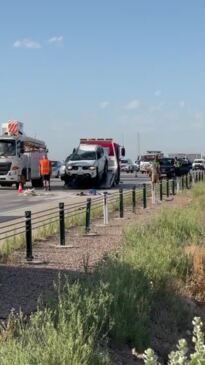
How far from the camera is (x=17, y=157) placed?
36125 mm

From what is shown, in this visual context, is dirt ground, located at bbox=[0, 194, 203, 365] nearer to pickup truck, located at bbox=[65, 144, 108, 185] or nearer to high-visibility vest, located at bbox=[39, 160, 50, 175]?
pickup truck, located at bbox=[65, 144, 108, 185]

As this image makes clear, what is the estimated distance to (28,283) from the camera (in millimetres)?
8867

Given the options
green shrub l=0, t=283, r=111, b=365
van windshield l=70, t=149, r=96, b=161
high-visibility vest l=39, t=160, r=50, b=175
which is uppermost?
van windshield l=70, t=149, r=96, b=161

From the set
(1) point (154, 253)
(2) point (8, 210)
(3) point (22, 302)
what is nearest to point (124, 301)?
(3) point (22, 302)

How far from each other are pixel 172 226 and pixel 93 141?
27.8 m

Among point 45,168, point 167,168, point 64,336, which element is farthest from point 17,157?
point 64,336

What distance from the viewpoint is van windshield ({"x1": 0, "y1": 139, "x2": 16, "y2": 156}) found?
36.0 metres

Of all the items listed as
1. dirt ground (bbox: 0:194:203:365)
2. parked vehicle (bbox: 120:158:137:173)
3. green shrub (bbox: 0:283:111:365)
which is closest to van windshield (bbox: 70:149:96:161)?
dirt ground (bbox: 0:194:203:365)

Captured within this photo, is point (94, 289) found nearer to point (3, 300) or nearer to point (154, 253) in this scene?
point (3, 300)

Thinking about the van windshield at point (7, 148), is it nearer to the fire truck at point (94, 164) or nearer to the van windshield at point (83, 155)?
the fire truck at point (94, 164)

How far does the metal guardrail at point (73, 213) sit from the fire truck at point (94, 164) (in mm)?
4589

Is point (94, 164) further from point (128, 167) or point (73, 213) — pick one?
point (128, 167)

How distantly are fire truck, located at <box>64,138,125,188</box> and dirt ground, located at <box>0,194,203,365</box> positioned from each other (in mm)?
20044

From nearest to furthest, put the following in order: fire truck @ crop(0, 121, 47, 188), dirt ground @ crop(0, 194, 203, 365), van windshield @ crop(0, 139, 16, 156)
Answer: dirt ground @ crop(0, 194, 203, 365), fire truck @ crop(0, 121, 47, 188), van windshield @ crop(0, 139, 16, 156)
